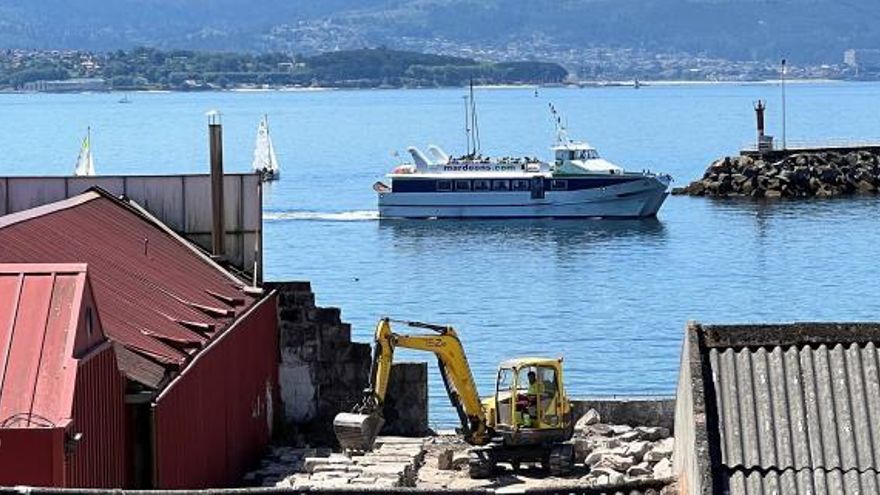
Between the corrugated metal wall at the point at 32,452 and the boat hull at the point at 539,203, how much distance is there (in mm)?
78238

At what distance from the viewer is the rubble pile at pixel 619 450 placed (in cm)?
2688

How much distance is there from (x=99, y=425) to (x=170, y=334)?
4864mm

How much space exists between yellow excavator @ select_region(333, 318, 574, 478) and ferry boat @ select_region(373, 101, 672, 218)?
6433 cm

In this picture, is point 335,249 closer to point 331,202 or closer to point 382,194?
point 382,194

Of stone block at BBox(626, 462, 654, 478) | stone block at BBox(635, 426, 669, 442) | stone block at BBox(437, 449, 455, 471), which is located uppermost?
stone block at BBox(626, 462, 654, 478)

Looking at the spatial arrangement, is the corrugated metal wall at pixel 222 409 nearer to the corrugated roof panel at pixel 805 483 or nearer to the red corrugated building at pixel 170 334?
the red corrugated building at pixel 170 334

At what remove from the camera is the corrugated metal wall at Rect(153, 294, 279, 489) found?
21469 millimetres

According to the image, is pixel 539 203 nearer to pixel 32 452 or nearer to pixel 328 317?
pixel 328 317

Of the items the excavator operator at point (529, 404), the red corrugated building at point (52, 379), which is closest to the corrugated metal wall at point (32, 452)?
the red corrugated building at point (52, 379)

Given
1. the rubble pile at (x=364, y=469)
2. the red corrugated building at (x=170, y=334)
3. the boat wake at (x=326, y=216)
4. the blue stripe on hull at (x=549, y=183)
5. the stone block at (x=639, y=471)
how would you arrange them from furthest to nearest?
1. the boat wake at (x=326, y=216)
2. the blue stripe on hull at (x=549, y=183)
3. the stone block at (x=639, y=471)
4. the rubble pile at (x=364, y=469)
5. the red corrugated building at (x=170, y=334)

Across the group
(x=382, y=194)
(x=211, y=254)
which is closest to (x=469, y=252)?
(x=382, y=194)

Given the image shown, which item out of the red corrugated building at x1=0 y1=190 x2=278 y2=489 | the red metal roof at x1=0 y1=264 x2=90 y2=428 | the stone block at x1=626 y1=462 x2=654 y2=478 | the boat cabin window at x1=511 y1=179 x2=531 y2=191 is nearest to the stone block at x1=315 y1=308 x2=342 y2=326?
the red corrugated building at x1=0 y1=190 x2=278 y2=489

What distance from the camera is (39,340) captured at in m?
17.8

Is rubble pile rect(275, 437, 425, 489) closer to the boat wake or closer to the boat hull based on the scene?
the boat hull
